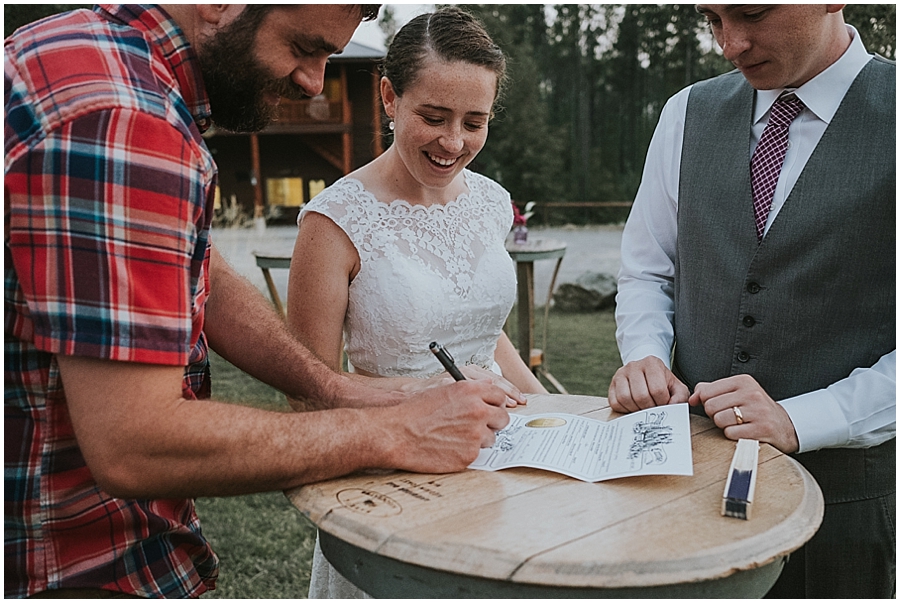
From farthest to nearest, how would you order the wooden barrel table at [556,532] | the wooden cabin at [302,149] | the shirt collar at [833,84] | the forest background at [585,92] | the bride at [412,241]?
the forest background at [585,92] → the wooden cabin at [302,149] → the bride at [412,241] → the shirt collar at [833,84] → the wooden barrel table at [556,532]

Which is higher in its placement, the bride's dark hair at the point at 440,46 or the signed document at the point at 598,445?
the bride's dark hair at the point at 440,46

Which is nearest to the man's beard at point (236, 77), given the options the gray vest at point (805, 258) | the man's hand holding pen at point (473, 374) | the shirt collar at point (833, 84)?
the man's hand holding pen at point (473, 374)

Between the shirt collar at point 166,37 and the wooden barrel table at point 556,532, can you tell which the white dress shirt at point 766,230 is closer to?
the wooden barrel table at point 556,532

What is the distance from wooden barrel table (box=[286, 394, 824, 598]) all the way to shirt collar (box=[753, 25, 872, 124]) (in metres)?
0.82

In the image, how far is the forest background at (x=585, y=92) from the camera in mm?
20547

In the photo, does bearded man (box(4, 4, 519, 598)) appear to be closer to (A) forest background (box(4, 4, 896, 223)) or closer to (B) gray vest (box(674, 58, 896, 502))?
(B) gray vest (box(674, 58, 896, 502))

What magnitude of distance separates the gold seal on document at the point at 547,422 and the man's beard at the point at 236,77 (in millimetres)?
844

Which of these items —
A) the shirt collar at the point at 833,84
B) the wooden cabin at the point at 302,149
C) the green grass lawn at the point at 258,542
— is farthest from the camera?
the wooden cabin at the point at 302,149

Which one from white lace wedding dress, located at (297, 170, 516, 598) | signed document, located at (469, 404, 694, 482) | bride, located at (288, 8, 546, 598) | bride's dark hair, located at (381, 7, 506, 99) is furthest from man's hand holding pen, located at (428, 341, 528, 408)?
bride's dark hair, located at (381, 7, 506, 99)

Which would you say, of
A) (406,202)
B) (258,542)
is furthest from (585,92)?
(406,202)

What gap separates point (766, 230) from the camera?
1.70 metres

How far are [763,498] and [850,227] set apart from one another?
0.67 m

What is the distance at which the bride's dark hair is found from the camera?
2107mm

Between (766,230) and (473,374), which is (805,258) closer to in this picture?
(766,230)
